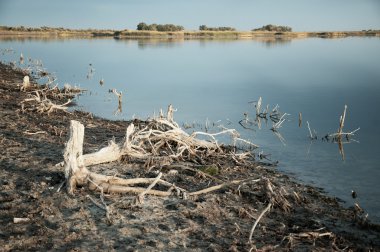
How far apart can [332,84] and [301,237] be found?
2823 cm

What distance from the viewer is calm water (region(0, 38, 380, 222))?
12.1 m

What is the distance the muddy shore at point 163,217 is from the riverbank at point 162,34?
113 meters

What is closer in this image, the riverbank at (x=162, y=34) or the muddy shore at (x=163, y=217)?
the muddy shore at (x=163, y=217)

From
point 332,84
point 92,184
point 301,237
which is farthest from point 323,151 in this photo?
point 332,84

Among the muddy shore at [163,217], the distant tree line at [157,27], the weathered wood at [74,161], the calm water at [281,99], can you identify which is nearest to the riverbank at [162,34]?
the distant tree line at [157,27]

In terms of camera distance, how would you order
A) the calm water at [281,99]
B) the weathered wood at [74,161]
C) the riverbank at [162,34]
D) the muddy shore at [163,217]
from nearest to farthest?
the muddy shore at [163,217] → the weathered wood at [74,161] → the calm water at [281,99] → the riverbank at [162,34]

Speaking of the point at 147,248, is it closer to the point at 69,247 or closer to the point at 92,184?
the point at 69,247

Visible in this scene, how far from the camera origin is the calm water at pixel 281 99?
12.1m

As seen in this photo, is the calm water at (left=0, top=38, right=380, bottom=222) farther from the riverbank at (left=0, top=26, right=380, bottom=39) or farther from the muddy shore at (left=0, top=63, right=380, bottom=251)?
the riverbank at (left=0, top=26, right=380, bottom=39)

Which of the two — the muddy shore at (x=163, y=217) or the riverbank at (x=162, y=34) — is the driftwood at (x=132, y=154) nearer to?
the muddy shore at (x=163, y=217)

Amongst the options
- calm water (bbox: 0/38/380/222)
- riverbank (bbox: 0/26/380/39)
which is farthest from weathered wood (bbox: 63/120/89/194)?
riverbank (bbox: 0/26/380/39)

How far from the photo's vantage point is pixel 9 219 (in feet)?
20.8

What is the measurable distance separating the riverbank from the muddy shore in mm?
113370


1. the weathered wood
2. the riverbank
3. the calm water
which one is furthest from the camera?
the riverbank
